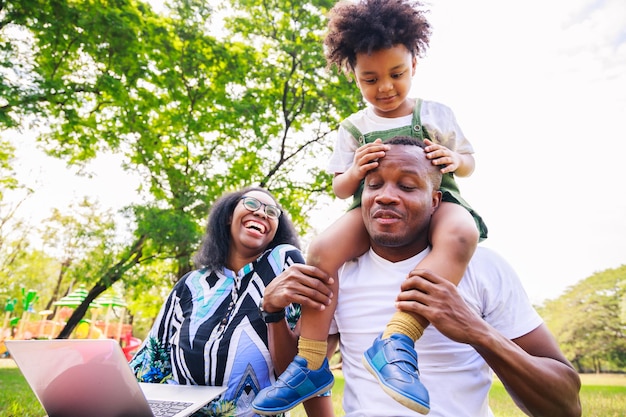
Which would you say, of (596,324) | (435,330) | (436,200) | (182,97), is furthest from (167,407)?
(596,324)

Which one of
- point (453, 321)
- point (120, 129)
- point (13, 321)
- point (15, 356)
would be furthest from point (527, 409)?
point (13, 321)

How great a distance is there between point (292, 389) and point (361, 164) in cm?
98

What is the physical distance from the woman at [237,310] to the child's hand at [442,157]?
28.8 inches

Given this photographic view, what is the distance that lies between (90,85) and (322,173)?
18.5ft

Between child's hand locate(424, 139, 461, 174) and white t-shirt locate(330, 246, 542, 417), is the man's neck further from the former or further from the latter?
child's hand locate(424, 139, 461, 174)

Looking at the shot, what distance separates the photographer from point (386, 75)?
207 cm

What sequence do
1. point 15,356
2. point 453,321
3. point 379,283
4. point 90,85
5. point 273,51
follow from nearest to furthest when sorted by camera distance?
point 453,321
point 15,356
point 379,283
point 90,85
point 273,51

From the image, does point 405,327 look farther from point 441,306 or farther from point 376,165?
point 376,165

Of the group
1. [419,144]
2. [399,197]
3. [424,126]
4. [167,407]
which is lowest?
[167,407]

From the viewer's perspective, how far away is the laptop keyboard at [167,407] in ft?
5.49

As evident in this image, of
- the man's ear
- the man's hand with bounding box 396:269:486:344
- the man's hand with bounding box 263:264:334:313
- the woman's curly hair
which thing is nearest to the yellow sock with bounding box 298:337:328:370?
→ the man's hand with bounding box 263:264:334:313

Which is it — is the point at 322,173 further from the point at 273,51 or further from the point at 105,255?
the point at 105,255

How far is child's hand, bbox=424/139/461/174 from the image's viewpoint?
183cm

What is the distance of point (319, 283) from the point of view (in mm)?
1707
